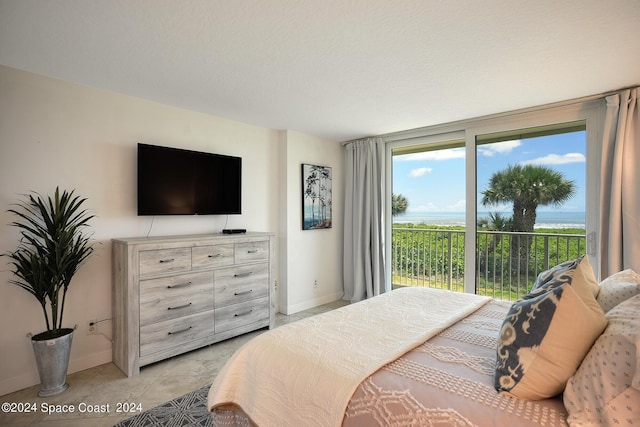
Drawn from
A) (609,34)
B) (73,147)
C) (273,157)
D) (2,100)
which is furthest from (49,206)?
(609,34)

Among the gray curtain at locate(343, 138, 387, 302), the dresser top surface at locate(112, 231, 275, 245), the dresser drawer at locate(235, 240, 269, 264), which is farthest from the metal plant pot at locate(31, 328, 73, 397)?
the gray curtain at locate(343, 138, 387, 302)

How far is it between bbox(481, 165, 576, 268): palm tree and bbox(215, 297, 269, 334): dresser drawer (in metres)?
2.90

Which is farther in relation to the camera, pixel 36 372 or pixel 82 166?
pixel 82 166

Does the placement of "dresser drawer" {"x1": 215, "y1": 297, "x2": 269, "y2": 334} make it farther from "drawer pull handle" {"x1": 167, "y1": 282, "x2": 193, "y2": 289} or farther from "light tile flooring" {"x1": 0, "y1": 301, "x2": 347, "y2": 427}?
"drawer pull handle" {"x1": 167, "y1": 282, "x2": 193, "y2": 289}

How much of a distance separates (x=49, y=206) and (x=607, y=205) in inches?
190

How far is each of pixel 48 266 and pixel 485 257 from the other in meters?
4.48

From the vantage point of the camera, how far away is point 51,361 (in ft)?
7.25

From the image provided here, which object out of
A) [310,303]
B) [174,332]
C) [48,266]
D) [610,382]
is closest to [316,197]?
[310,303]

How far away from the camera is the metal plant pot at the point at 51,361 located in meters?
2.17

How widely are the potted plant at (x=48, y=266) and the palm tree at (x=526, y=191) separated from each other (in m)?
4.16

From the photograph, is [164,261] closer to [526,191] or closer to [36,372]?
[36,372]

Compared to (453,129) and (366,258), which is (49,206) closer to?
(366,258)

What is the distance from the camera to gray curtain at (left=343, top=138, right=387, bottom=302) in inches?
172

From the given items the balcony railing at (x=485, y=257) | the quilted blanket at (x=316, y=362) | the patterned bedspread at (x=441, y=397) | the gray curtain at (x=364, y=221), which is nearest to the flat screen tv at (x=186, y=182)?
the gray curtain at (x=364, y=221)
